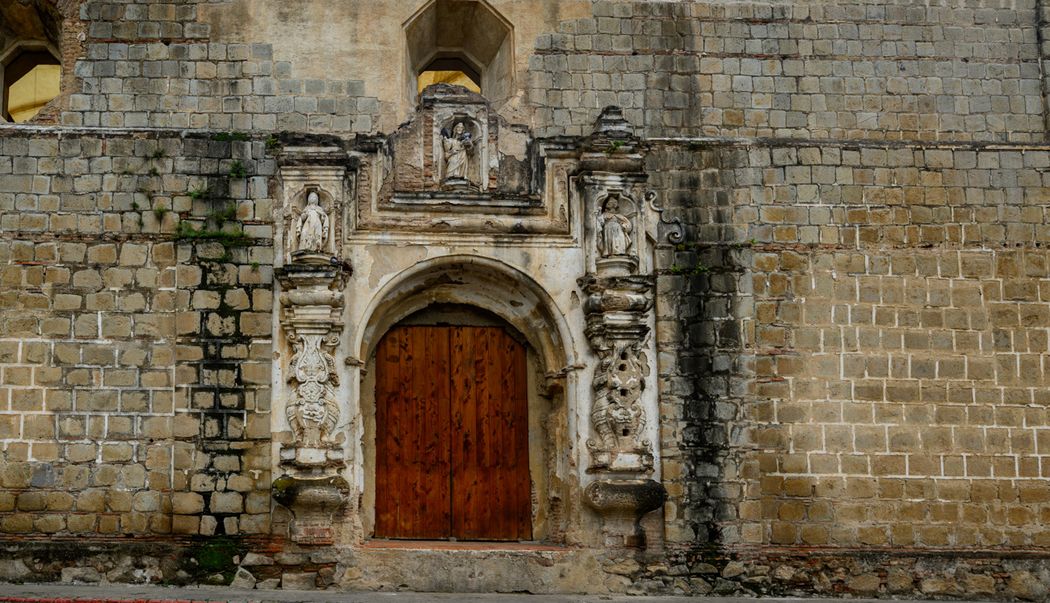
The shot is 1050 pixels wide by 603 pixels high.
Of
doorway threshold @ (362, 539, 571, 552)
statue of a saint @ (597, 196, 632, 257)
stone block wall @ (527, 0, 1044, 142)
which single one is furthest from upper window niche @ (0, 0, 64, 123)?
statue of a saint @ (597, 196, 632, 257)

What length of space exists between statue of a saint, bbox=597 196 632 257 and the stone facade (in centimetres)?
4

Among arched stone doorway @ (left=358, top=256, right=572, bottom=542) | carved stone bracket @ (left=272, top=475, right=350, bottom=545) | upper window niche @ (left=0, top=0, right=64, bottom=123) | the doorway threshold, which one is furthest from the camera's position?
upper window niche @ (left=0, top=0, right=64, bottom=123)

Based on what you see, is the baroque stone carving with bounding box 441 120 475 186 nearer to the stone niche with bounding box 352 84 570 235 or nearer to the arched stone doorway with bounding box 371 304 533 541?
the stone niche with bounding box 352 84 570 235

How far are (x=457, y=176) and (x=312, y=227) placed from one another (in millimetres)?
1502

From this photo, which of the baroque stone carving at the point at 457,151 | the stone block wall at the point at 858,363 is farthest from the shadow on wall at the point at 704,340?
the baroque stone carving at the point at 457,151

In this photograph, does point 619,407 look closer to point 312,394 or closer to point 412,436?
point 412,436

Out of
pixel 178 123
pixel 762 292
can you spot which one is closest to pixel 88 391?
pixel 178 123

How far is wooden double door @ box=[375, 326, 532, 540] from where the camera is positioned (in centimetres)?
1249

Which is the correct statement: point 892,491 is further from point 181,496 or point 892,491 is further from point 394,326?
point 181,496

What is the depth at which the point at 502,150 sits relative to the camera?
501 inches

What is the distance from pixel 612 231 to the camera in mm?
12414

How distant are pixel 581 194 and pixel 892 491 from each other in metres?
4.10

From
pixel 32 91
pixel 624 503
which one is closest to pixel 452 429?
pixel 624 503

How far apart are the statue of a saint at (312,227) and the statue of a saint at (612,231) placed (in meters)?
2.61
